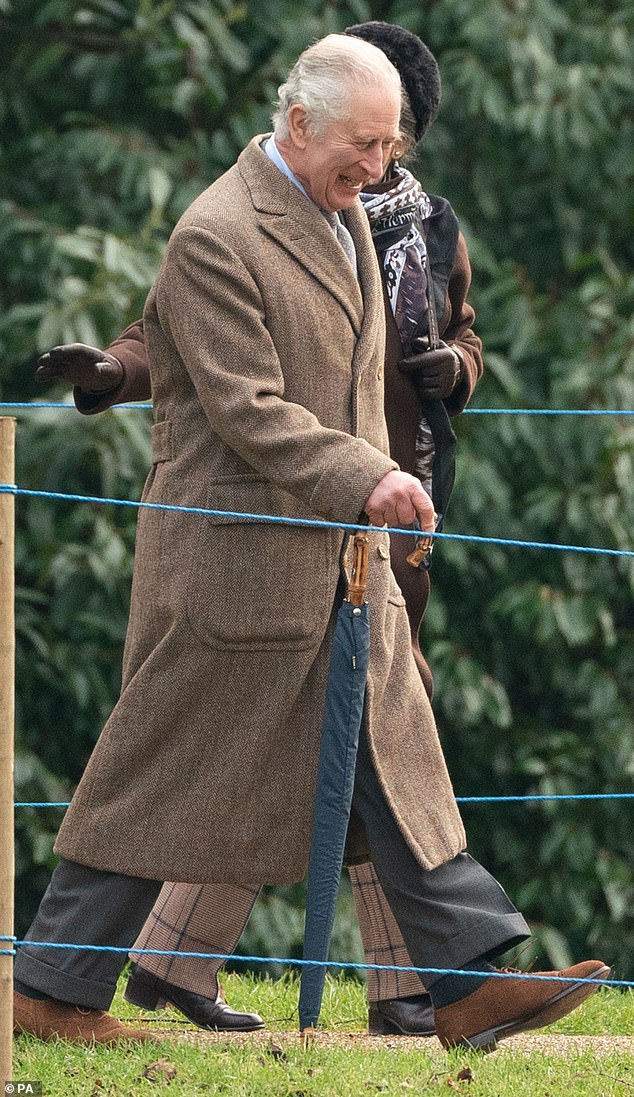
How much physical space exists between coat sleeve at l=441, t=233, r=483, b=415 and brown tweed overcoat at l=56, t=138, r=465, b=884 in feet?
1.51

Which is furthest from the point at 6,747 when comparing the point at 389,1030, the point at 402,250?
the point at 402,250

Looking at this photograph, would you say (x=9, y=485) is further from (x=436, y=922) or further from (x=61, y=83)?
(x=61, y=83)

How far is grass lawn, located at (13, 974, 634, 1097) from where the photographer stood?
3332 mm

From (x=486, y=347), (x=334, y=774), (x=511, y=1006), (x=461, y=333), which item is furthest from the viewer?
(x=486, y=347)

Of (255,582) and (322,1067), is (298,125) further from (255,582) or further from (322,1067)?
(322,1067)

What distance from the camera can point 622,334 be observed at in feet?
21.2

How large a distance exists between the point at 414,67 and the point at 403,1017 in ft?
5.98

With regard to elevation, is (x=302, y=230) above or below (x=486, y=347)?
above

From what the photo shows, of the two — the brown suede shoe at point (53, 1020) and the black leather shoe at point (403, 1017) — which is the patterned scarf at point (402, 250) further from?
the brown suede shoe at point (53, 1020)

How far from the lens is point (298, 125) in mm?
3416

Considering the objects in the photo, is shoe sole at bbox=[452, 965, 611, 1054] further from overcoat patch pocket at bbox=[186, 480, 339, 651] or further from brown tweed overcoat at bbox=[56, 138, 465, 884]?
overcoat patch pocket at bbox=[186, 480, 339, 651]

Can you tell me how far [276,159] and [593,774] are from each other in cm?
350

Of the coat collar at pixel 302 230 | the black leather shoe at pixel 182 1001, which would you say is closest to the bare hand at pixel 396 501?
the coat collar at pixel 302 230

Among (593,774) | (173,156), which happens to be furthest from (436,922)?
(173,156)
